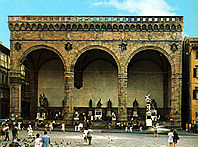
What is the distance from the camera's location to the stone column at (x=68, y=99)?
3806 centimetres

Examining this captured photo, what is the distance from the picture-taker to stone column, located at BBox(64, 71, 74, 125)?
38062 millimetres

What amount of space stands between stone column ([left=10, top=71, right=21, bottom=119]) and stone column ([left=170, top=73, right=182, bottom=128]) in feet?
56.1

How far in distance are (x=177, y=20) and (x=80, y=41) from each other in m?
11.2

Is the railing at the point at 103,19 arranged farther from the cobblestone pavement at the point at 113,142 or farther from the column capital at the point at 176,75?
the cobblestone pavement at the point at 113,142

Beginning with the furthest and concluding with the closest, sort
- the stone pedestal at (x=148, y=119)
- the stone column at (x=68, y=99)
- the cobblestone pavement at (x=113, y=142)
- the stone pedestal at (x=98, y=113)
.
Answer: the stone pedestal at (x=98, y=113)
the stone column at (x=68, y=99)
the stone pedestal at (x=148, y=119)
the cobblestone pavement at (x=113, y=142)

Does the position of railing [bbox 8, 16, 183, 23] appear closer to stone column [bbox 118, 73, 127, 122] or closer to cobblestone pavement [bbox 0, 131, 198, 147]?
stone column [bbox 118, 73, 127, 122]

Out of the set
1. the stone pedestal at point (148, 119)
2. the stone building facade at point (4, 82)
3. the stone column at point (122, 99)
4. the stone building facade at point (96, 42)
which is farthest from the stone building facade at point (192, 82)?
the stone building facade at point (4, 82)

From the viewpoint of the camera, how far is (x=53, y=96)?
46.9 meters

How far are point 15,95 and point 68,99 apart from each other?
19.5 feet

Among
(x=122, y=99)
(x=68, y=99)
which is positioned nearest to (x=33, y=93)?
(x=68, y=99)

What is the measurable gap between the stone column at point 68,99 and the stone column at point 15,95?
5286 mm

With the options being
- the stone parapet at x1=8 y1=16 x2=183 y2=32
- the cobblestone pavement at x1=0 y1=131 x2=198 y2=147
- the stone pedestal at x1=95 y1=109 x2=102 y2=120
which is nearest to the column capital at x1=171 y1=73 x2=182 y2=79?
the stone parapet at x1=8 y1=16 x2=183 y2=32

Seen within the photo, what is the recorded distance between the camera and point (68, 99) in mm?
38344

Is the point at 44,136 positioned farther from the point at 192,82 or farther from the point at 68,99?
the point at 192,82
